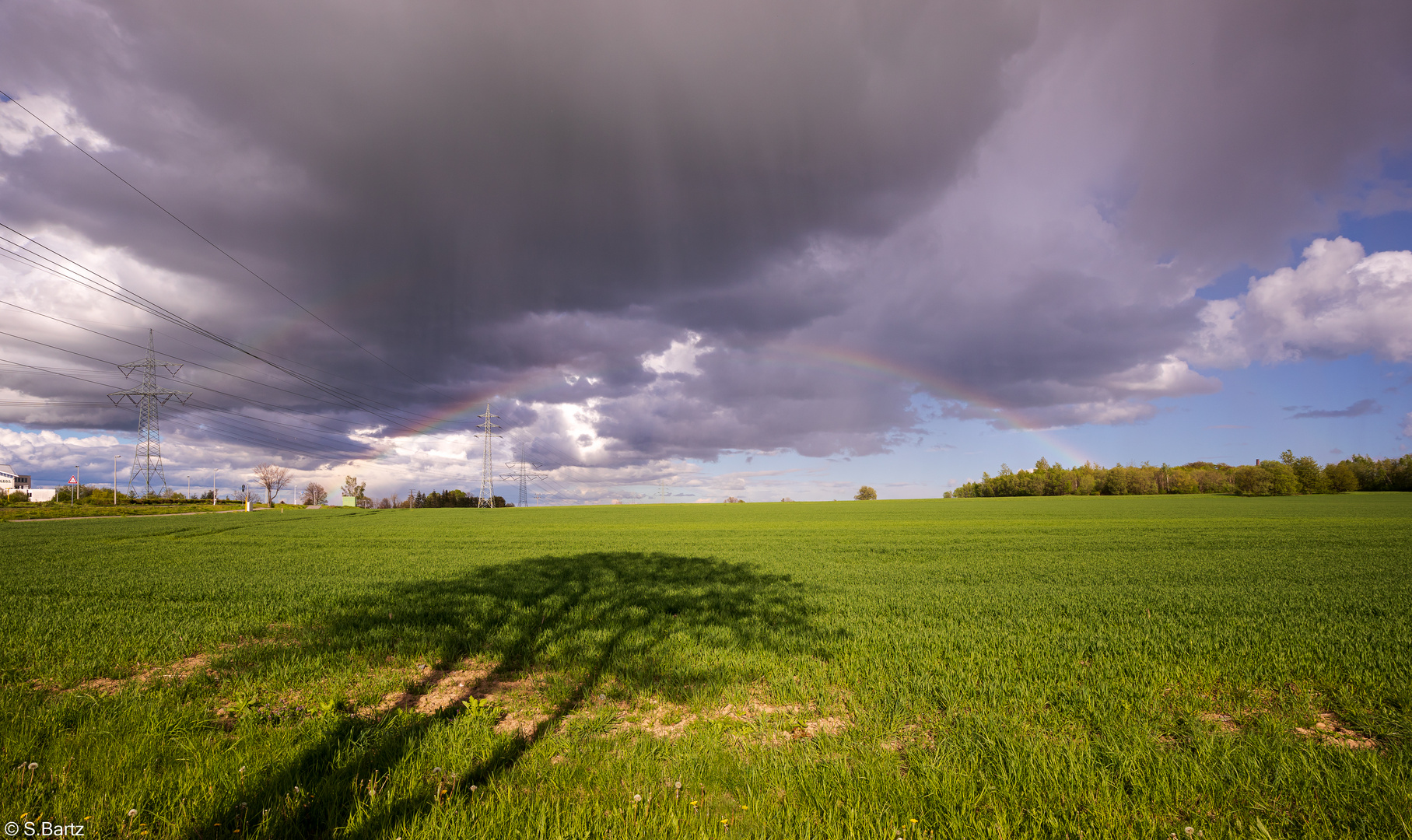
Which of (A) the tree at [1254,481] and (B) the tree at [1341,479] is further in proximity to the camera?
(B) the tree at [1341,479]

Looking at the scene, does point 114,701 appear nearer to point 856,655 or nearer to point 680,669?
point 680,669

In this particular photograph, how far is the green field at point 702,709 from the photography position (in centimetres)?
388

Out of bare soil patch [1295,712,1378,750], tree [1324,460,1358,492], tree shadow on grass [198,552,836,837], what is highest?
tree shadow on grass [198,552,836,837]

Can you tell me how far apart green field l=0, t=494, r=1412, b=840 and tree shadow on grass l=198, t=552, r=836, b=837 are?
4cm

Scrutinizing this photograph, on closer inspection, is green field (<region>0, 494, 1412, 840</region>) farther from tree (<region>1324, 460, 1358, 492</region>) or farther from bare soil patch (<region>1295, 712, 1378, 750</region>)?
tree (<region>1324, 460, 1358, 492</region>)

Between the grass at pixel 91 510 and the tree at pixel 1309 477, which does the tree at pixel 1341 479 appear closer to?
the tree at pixel 1309 477

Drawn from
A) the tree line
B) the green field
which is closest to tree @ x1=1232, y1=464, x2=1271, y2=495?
the tree line

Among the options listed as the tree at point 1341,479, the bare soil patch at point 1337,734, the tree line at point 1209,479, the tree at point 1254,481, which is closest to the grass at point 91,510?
the bare soil patch at point 1337,734

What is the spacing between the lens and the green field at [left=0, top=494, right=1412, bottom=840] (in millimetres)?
3885

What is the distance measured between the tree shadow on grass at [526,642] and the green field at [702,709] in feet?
0.15

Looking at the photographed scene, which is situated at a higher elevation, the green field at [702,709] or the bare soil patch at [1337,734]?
the green field at [702,709]

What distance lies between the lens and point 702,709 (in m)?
5.95

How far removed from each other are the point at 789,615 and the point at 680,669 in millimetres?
4018

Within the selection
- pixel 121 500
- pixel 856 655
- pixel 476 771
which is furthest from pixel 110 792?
pixel 121 500
